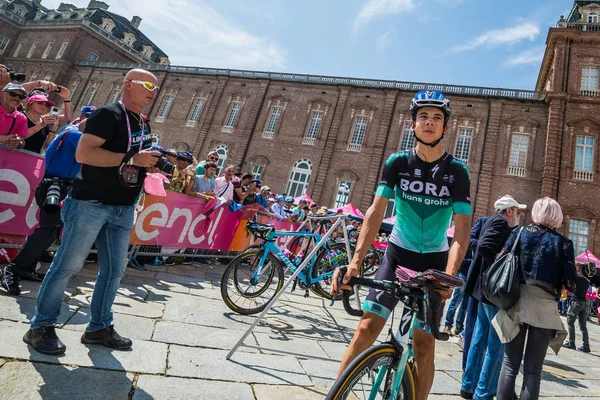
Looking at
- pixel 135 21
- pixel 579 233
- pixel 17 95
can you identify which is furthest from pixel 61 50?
pixel 579 233

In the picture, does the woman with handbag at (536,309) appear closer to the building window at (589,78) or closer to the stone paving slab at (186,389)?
the stone paving slab at (186,389)

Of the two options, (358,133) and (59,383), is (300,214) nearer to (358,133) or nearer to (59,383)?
(59,383)

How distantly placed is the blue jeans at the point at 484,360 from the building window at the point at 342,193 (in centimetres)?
1952

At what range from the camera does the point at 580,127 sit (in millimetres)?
19109

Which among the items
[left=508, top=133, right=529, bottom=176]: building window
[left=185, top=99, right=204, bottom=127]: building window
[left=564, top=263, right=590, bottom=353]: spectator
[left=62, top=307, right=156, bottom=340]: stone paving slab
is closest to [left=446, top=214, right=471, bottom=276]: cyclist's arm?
[left=62, top=307, right=156, bottom=340]: stone paving slab

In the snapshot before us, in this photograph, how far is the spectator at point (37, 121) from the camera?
393 cm

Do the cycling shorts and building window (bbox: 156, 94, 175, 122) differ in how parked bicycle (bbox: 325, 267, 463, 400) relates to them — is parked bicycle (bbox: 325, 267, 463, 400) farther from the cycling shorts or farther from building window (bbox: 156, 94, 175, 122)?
building window (bbox: 156, 94, 175, 122)

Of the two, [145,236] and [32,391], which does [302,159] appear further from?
[32,391]

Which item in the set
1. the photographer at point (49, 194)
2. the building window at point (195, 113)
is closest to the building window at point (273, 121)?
the building window at point (195, 113)

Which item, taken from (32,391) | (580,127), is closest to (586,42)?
(580,127)

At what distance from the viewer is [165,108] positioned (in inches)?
1163

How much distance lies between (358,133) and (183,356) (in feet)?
75.4

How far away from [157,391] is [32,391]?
63cm

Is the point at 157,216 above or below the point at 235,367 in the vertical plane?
above
